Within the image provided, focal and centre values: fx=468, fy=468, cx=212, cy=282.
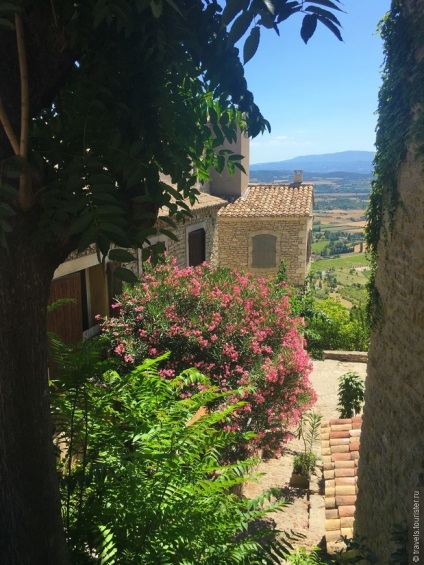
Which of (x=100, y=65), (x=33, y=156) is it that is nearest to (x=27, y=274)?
(x=33, y=156)

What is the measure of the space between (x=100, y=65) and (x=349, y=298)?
1865 inches

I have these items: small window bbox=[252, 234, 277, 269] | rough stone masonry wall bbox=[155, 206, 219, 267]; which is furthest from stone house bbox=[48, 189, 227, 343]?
small window bbox=[252, 234, 277, 269]

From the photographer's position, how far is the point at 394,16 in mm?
4086

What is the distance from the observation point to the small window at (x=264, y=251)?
60.1ft

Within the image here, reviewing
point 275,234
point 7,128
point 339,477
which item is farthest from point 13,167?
point 275,234

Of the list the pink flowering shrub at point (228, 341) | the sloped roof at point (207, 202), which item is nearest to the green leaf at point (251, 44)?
the pink flowering shrub at point (228, 341)

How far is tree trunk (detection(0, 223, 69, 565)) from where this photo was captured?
2.26 m

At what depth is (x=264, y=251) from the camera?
18.6 meters

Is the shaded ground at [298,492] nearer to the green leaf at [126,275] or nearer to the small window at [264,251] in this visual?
the green leaf at [126,275]

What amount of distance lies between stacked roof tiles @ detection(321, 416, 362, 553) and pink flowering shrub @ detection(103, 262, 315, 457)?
0.71m

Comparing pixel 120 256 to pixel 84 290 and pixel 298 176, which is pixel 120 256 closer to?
pixel 84 290

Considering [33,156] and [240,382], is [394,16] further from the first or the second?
[240,382]

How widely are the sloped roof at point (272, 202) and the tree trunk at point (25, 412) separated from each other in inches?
626

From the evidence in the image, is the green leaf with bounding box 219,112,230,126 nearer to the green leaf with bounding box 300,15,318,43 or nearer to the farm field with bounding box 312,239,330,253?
the green leaf with bounding box 300,15,318,43
